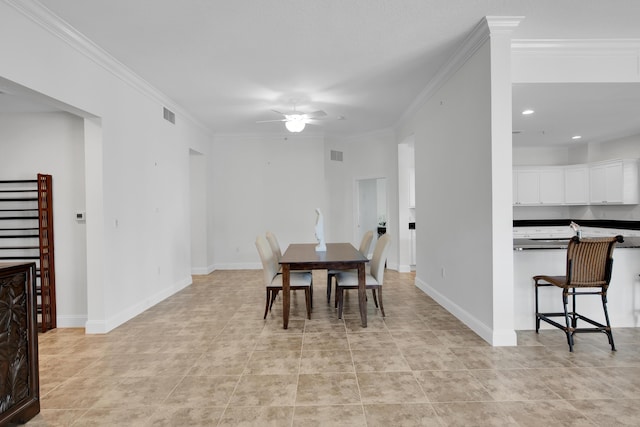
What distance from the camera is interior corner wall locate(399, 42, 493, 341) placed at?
328 centimetres

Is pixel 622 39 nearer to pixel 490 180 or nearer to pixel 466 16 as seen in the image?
pixel 466 16

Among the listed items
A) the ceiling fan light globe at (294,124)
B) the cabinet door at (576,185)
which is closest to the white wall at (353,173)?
the ceiling fan light globe at (294,124)

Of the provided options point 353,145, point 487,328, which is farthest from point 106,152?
point 353,145

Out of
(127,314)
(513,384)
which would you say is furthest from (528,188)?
(127,314)

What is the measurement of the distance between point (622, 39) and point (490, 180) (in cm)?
Answer: 202

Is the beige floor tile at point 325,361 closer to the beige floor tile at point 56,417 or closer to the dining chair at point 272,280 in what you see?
the dining chair at point 272,280

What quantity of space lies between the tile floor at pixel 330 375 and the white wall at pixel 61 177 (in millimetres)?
393

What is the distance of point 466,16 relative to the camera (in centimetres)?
301

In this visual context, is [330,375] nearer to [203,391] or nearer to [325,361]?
[325,361]

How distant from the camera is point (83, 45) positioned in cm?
337

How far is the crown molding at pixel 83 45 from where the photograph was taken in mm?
2740

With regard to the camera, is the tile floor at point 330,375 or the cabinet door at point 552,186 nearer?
the tile floor at point 330,375

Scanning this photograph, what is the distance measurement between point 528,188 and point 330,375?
21.4 ft

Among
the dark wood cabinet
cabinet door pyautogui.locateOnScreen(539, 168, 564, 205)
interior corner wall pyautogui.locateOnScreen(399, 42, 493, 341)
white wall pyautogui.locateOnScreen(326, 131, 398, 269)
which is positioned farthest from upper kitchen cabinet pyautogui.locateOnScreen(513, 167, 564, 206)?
the dark wood cabinet
